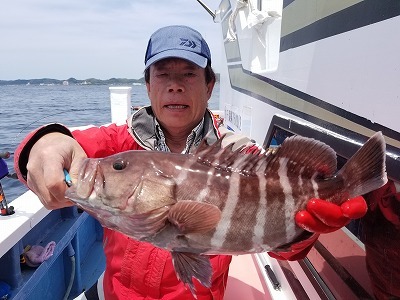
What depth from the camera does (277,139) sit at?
3.25m

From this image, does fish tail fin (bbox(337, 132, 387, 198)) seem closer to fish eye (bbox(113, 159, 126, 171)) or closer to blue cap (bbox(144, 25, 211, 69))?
fish eye (bbox(113, 159, 126, 171))

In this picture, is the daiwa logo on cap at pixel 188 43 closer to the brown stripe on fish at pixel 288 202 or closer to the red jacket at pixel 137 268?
the red jacket at pixel 137 268

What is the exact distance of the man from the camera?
6.17ft

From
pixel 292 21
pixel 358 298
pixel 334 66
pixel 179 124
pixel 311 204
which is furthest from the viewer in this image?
pixel 292 21

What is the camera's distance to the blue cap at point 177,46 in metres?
2.07

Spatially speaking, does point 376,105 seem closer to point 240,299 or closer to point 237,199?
point 237,199

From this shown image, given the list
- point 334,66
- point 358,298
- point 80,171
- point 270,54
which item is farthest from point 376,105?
point 270,54

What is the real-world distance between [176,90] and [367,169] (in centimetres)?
117

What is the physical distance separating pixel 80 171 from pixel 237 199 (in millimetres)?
651

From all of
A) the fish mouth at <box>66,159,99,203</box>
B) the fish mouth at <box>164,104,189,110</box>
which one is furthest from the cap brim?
the fish mouth at <box>66,159,99,203</box>

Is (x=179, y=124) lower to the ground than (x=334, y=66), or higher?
lower

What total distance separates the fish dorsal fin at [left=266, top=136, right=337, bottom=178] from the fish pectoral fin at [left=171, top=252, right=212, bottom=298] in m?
0.46

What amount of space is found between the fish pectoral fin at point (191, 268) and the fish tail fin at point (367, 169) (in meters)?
0.64

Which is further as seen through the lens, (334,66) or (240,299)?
(240,299)
